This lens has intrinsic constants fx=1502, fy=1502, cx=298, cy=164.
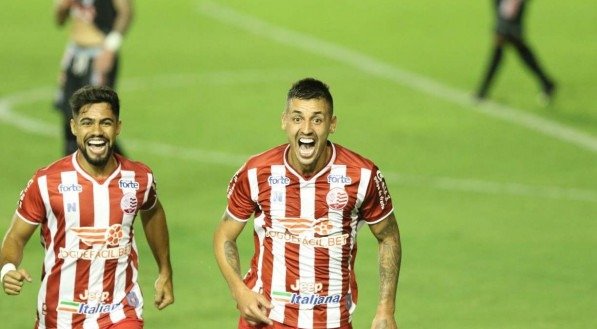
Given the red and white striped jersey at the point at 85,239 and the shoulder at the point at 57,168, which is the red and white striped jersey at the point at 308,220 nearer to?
the red and white striped jersey at the point at 85,239

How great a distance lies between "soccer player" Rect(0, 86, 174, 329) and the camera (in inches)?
300

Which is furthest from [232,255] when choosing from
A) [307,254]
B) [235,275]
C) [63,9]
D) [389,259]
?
[63,9]

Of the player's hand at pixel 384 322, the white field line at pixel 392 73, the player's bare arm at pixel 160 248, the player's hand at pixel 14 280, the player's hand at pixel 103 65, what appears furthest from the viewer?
the white field line at pixel 392 73

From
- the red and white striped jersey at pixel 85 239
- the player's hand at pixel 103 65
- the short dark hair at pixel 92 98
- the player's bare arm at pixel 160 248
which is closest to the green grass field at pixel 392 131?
the player's hand at pixel 103 65

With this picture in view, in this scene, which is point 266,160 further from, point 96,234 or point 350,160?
point 96,234

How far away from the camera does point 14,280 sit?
742 centimetres

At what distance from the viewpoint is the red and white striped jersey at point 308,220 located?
25.2 feet

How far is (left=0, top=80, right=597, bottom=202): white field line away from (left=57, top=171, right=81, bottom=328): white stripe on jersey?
295 inches

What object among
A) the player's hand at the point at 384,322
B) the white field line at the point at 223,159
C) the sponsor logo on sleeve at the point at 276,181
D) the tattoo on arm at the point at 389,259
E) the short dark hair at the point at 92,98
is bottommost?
the player's hand at the point at 384,322

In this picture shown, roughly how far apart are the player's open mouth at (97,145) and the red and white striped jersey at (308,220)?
0.70 meters

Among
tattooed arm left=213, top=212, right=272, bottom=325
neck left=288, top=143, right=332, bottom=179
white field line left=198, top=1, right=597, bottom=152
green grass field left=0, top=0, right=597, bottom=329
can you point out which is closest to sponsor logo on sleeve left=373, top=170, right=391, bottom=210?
neck left=288, top=143, right=332, bottom=179

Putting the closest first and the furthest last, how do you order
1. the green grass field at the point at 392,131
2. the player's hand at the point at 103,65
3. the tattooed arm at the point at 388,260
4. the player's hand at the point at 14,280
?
the player's hand at the point at 14,280 → the tattooed arm at the point at 388,260 → the green grass field at the point at 392,131 → the player's hand at the point at 103,65

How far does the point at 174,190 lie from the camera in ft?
47.7

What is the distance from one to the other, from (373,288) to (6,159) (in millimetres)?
5507
